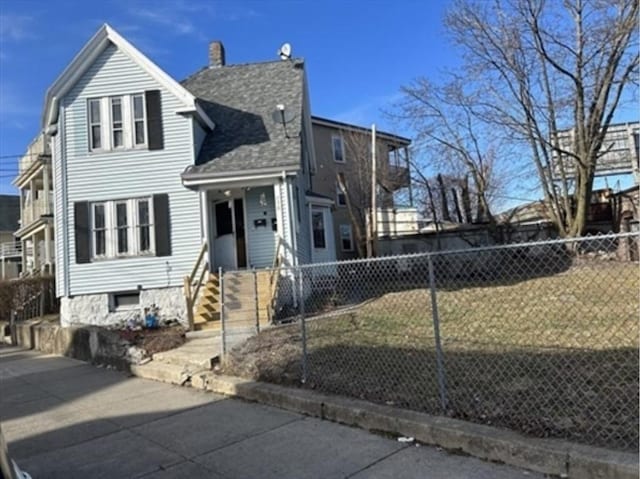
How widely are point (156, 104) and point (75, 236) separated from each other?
4.17m

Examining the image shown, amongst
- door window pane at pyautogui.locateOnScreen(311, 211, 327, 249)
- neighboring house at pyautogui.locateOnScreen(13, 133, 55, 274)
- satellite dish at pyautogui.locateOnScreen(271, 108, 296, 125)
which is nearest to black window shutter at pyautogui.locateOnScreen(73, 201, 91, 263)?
satellite dish at pyautogui.locateOnScreen(271, 108, 296, 125)

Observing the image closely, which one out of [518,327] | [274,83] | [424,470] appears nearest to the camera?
[424,470]

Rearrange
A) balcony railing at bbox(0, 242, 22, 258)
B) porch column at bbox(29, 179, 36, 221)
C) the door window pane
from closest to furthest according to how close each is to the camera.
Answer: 1. the door window pane
2. porch column at bbox(29, 179, 36, 221)
3. balcony railing at bbox(0, 242, 22, 258)

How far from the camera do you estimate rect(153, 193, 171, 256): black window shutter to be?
13117 millimetres

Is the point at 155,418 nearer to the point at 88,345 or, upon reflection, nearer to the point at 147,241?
the point at 88,345

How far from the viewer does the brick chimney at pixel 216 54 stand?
61.2ft

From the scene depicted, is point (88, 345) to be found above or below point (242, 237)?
below

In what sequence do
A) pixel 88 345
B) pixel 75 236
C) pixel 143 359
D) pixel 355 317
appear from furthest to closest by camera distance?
pixel 75 236, pixel 88 345, pixel 355 317, pixel 143 359

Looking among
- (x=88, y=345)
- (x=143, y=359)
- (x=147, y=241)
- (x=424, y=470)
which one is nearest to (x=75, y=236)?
(x=147, y=241)

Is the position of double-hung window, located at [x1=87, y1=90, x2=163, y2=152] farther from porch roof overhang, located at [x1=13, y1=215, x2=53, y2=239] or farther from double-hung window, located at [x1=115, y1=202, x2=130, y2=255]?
porch roof overhang, located at [x1=13, y1=215, x2=53, y2=239]

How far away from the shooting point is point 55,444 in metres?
4.96

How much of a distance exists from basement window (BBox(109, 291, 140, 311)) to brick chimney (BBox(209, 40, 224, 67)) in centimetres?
957

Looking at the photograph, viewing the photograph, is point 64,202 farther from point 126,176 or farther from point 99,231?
point 126,176

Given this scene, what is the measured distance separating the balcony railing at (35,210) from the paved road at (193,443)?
19.2 m
